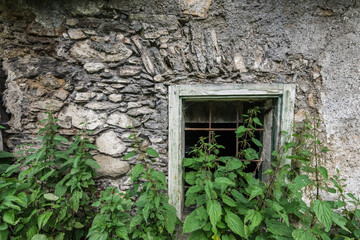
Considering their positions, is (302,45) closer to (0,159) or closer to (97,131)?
(97,131)

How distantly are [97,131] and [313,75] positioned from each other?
2144 mm

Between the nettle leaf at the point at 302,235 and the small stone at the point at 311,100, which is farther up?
the small stone at the point at 311,100

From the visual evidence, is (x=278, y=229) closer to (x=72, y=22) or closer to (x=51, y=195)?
(x=51, y=195)

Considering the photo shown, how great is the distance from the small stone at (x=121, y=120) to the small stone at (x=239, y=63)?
3.64ft

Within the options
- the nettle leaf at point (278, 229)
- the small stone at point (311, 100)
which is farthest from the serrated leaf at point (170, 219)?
the small stone at point (311, 100)

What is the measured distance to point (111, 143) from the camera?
194cm

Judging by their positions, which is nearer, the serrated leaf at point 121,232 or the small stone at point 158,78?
the serrated leaf at point 121,232

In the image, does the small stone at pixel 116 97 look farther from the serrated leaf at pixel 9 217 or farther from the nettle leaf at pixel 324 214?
the nettle leaf at pixel 324 214

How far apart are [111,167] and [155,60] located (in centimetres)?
117

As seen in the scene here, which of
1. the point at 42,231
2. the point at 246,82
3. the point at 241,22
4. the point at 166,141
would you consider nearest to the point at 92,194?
the point at 42,231

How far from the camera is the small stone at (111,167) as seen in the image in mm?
1948

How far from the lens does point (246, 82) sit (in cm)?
181

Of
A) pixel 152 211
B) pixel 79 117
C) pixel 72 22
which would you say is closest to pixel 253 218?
pixel 152 211

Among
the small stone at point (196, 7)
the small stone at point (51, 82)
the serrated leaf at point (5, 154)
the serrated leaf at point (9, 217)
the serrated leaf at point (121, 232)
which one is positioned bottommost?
the serrated leaf at point (121, 232)
